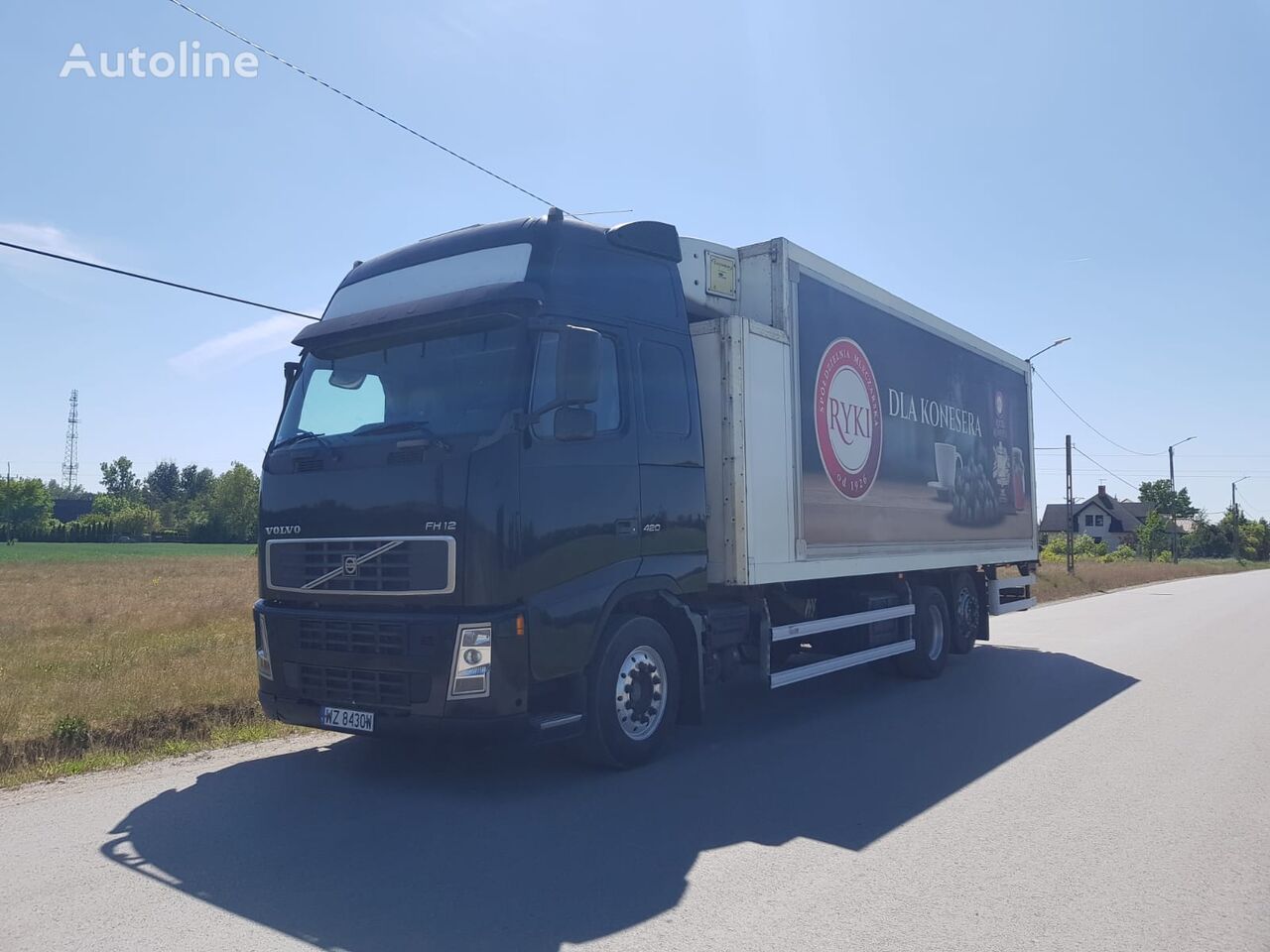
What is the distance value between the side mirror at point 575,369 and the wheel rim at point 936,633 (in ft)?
21.3

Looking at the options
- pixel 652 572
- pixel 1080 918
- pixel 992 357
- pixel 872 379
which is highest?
pixel 992 357

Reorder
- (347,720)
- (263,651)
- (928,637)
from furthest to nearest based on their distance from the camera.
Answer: (928,637) → (263,651) → (347,720)

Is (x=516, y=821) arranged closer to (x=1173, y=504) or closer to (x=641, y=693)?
(x=641, y=693)

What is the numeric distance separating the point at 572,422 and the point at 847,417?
3.85 metres

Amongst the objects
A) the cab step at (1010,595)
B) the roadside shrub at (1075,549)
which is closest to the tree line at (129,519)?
the roadside shrub at (1075,549)

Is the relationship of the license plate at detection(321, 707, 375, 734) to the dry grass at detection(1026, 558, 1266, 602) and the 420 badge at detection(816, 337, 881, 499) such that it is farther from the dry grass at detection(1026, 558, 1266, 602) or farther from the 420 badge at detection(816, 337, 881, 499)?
the dry grass at detection(1026, 558, 1266, 602)

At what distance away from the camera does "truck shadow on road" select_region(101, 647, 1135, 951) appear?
3947 mm

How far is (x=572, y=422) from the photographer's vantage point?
566 cm

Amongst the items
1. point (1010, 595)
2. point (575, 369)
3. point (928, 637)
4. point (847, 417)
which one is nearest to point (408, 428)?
point (575, 369)

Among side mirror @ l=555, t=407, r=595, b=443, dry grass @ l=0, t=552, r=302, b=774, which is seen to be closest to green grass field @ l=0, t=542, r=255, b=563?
dry grass @ l=0, t=552, r=302, b=774

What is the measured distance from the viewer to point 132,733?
289 inches

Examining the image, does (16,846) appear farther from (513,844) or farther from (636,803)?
(636,803)

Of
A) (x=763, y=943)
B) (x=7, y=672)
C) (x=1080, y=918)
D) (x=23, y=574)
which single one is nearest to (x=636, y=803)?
(x=763, y=943)

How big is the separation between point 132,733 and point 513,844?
13.6 feet
